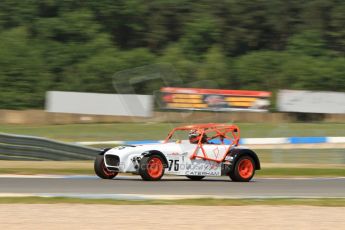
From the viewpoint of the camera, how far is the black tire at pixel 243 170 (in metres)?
15.0

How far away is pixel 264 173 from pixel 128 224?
34.3 ft

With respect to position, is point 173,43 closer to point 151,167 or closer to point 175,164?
point 175,164

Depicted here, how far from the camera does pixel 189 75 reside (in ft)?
164

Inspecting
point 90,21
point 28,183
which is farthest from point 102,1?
point 28,183

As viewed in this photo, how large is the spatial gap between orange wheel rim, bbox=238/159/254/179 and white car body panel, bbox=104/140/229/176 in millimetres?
424

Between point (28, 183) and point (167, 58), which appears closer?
point (28, 183)

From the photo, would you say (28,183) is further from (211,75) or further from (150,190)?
(211,75)

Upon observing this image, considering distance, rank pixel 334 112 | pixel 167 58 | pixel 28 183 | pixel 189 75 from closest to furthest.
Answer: pixel 28 183 < pixel 334 112 < pixel 189 75 < pixel 167 58

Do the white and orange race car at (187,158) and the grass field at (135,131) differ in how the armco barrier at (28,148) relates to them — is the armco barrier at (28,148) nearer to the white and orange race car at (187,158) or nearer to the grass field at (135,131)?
the white and orange race car at (187,158)

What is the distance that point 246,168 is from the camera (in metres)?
15.2

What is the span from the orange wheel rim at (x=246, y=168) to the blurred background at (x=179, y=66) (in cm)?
647

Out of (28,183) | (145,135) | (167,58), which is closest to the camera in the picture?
(28,183)

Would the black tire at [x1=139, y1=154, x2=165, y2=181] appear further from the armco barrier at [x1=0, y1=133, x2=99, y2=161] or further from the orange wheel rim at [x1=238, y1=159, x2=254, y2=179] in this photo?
the armco barrier at [x1=0, y1=133, x2=99, y2=161]

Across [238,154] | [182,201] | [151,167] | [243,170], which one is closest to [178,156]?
[151,167]
